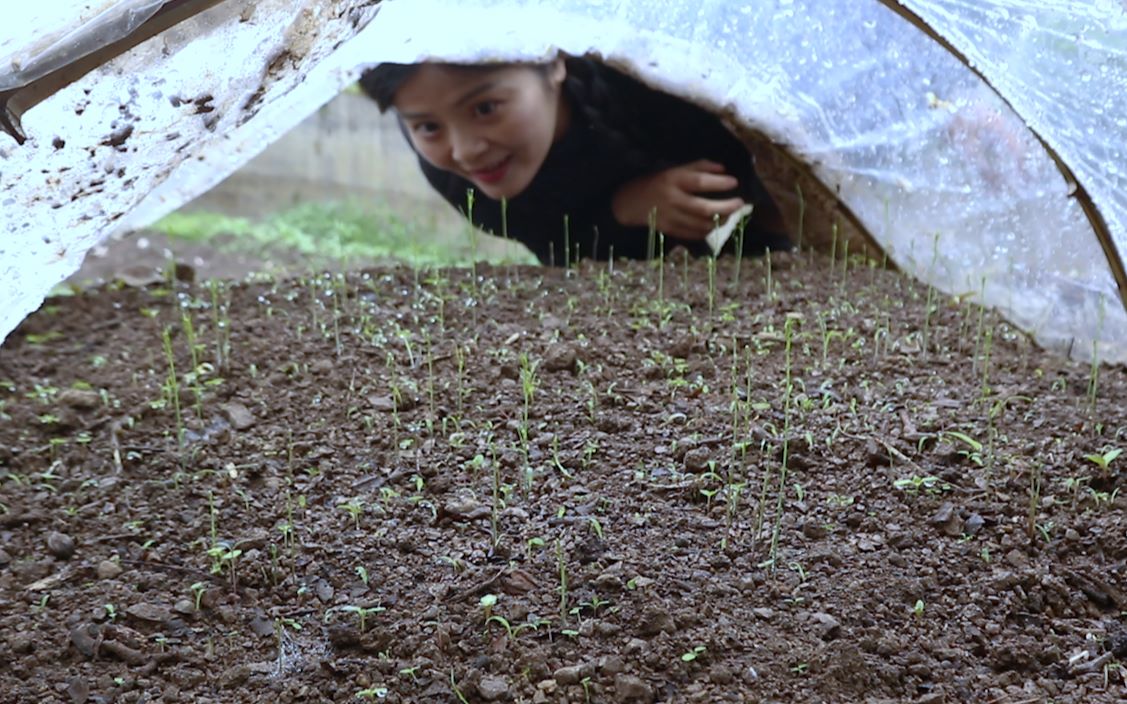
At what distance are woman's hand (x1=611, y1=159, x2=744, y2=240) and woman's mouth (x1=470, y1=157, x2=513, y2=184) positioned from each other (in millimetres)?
457

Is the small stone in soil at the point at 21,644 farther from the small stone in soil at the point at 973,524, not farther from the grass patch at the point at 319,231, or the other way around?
the grass patch at the point at 319,231

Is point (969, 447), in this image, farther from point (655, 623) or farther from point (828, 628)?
point (655, 623)

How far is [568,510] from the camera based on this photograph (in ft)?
6.98

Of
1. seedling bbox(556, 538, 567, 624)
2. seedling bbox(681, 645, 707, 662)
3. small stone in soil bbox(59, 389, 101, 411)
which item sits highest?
small stone in soil bbox(59, 389, 101, 411)

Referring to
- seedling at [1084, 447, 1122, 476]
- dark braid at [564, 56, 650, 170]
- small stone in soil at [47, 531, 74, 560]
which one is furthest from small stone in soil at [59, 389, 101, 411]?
seedling at [1084, 447, 1122, 476]

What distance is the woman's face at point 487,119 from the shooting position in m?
3.91

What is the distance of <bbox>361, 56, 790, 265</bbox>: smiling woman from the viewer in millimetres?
3922

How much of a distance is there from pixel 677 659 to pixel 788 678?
0.56 feet

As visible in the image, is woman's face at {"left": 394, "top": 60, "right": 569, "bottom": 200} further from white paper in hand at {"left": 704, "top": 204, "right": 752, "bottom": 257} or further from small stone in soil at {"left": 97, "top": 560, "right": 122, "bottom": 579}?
small stone in soil at {"left": 97, "top": 560, "right": 122, "bottom": 579}

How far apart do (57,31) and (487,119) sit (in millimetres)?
2361

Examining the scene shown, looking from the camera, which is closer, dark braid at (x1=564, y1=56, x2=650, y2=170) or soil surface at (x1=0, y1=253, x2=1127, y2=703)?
soil surface at (x1=0, y1=253, x2=1127, y2=703)

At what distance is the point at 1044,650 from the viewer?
1.78m

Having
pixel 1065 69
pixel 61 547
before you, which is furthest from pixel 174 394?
pixel 1065 69

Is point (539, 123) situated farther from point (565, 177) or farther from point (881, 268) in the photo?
point (881, 268)
